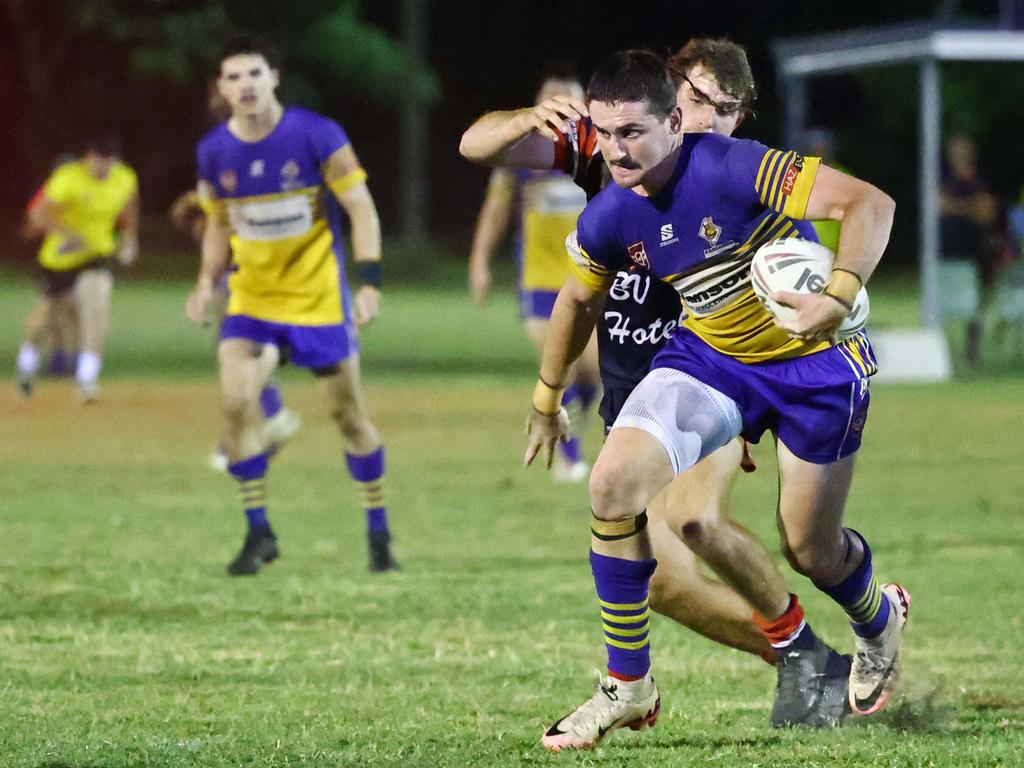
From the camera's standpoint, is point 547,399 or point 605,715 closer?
point 605,715

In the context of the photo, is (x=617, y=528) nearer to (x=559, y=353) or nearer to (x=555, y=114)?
(x=559, y=353)

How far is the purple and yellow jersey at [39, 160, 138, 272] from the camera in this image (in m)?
16.9

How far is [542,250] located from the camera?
39.4 feet

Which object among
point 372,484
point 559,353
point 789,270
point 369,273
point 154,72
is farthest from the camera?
point 154,72

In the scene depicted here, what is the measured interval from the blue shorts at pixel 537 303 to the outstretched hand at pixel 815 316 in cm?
710

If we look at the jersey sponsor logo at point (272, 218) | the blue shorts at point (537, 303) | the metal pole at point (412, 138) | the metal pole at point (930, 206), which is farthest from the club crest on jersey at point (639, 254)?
the metal pole at point (412, 138)

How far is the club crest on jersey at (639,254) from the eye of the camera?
5246 millimetres

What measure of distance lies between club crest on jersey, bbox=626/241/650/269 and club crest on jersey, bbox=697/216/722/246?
0.17 m

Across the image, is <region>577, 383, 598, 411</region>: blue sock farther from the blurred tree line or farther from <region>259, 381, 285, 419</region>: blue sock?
the blurred tree line

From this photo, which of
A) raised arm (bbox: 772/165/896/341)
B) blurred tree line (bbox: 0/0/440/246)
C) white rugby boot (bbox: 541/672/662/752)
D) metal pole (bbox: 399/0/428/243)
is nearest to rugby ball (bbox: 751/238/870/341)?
raised arm (bbox: 772/165/896/341)

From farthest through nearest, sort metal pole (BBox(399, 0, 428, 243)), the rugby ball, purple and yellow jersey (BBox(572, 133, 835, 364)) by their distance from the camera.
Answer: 1. metal pole (BBox(399, 0, 428, 243))
2. purple and yellow jersey (BBox(572, 133, 835, 364))
3. the rugby ball

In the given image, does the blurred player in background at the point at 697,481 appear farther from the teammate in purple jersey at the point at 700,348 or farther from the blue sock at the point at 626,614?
the blue sock at the point at 626,614

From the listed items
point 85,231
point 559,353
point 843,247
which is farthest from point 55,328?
point 843,247

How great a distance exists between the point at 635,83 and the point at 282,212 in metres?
3.90
